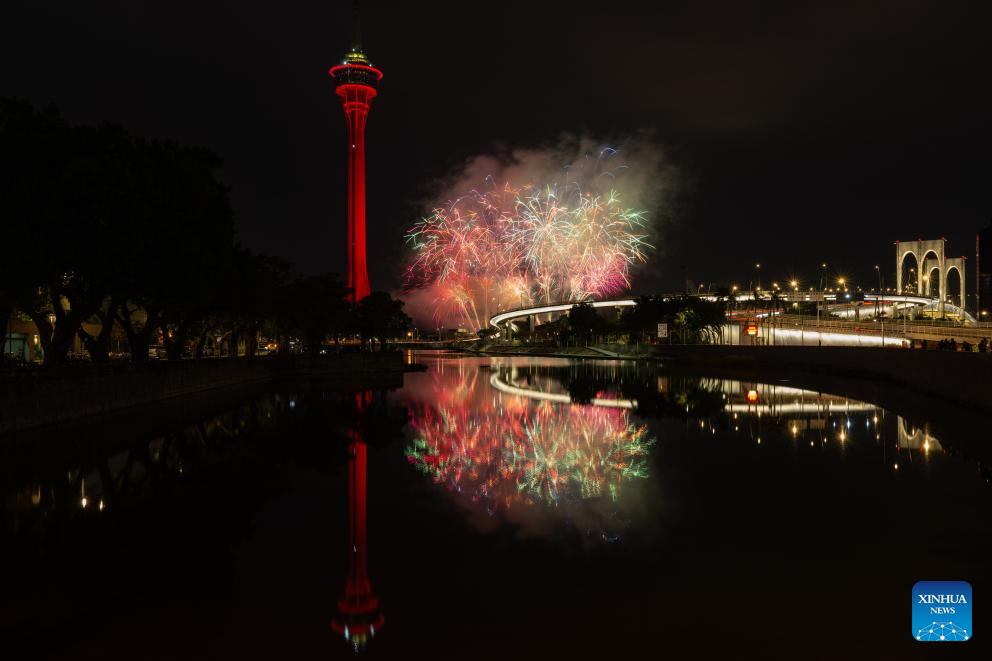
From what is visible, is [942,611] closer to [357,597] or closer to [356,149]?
[357,597]

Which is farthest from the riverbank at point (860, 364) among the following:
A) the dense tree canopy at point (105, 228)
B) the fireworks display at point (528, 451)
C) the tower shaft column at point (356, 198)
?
the tower shaft column at point (356, 198)

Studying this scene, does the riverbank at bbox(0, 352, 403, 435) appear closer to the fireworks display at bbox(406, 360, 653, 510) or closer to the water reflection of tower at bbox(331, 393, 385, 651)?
the fireworks display at bbox(406, 360, 653, 510)

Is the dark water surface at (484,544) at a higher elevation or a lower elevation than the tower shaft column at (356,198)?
lower

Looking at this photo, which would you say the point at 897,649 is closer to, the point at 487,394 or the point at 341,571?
the point at 341,571

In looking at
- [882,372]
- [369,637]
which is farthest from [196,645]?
[882,372]

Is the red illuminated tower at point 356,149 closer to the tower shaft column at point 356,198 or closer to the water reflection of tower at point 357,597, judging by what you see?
the tower shaft column at point 356,198

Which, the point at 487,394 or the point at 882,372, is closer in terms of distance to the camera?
the point at 487,394

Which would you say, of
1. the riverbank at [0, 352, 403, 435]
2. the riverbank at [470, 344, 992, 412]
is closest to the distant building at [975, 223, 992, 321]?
the riverbank at [470, 344, 992, 412]
